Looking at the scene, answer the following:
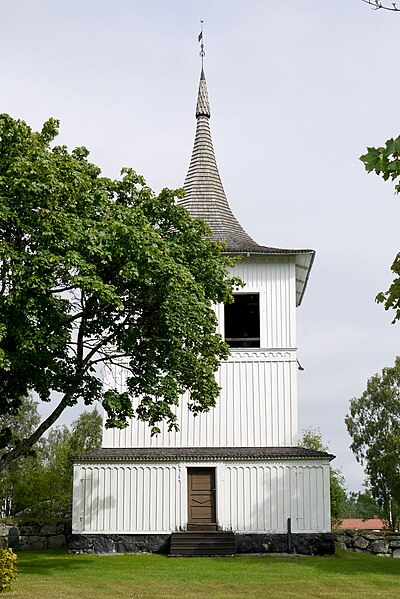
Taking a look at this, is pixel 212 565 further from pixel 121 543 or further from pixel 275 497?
pixel 121 543

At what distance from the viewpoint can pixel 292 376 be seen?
1071 inches

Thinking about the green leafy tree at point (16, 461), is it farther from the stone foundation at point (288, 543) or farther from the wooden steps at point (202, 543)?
the stone foundation at point (288, 543)

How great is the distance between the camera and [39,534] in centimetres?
3003

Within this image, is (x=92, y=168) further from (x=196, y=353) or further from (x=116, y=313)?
(x=196, y=353)

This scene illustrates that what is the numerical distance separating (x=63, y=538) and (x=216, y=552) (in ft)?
27.2

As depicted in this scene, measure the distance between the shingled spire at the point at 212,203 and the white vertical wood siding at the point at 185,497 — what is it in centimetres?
729

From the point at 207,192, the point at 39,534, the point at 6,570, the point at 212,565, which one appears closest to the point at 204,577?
the point at 212,565

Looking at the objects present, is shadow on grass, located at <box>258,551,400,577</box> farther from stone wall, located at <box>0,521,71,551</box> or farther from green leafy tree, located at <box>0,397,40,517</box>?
green leafy tree, located at <box>0,397,40,517</box>

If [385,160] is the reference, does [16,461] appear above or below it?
below

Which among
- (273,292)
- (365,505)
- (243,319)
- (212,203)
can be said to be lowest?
(365,505)

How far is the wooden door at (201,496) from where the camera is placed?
25578 mm

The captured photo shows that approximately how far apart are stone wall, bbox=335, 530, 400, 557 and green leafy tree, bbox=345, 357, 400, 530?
72.8 feet

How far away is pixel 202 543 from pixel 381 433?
29.7 m

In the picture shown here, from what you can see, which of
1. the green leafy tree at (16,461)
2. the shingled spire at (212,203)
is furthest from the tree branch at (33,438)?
the green leafy tree at (16,461)
